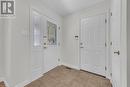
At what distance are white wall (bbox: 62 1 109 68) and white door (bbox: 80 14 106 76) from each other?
0.25m

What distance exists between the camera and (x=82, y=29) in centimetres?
407

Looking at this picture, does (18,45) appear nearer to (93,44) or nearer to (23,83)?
(23,83)

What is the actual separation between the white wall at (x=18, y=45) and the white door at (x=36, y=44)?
0.19 meters

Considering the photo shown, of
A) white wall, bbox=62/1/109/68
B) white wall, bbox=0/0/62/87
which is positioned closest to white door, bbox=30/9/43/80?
white wall, bbox=0/0/62/87

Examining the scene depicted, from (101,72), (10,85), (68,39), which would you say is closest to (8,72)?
(10,85)

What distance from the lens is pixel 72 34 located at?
4574mm

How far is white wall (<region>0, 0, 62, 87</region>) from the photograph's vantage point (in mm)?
2135

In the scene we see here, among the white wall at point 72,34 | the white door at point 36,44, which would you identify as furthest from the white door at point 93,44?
the white door at point 36,44

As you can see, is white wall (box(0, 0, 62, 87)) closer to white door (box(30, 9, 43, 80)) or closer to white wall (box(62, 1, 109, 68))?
white door (box(30, 9, 43, 80))

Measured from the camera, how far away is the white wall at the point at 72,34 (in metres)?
3.87

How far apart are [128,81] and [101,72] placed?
7.39 feet

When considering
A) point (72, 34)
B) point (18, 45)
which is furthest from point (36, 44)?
point (72, 34)

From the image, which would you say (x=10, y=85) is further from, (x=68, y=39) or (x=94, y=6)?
(x=94, y=6)

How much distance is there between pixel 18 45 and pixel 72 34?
106 inches
